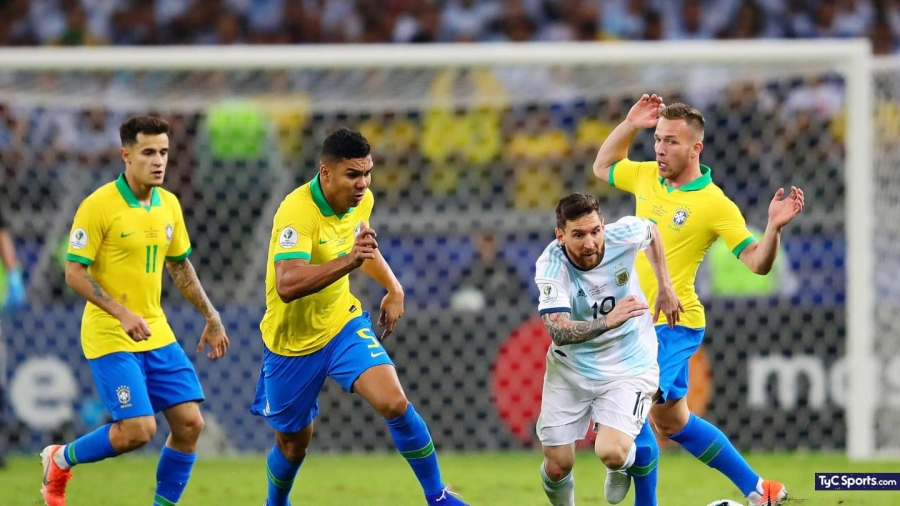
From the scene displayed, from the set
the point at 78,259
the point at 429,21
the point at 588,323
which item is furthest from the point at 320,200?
the point at 429,21

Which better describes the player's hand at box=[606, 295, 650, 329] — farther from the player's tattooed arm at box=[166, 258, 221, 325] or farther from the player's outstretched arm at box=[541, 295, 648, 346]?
the player's tattooed arm at box=[166, 258, 221, 325]

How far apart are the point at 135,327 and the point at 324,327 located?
0.89m

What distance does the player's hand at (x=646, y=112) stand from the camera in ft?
21.1

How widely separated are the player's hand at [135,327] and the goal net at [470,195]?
3.97 metres

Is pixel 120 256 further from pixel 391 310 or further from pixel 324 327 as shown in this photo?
pixel 391 310

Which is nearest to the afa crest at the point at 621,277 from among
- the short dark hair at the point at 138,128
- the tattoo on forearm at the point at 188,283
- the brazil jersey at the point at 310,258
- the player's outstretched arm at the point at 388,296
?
the player's outstretched arm at the point at 388,296

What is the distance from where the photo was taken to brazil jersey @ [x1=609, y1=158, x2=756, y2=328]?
625cm

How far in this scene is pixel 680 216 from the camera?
6.32m

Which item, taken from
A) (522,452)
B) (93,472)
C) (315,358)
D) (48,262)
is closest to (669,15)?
(522,452)

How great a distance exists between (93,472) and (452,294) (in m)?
3.24

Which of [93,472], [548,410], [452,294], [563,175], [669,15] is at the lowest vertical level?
[93,472]

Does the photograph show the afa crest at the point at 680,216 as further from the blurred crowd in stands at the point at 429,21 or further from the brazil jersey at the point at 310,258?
the blurred crowd in stands at the point at 429,21

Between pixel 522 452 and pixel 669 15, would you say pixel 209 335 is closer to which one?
pixel 522 452

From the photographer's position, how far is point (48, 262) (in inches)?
407
